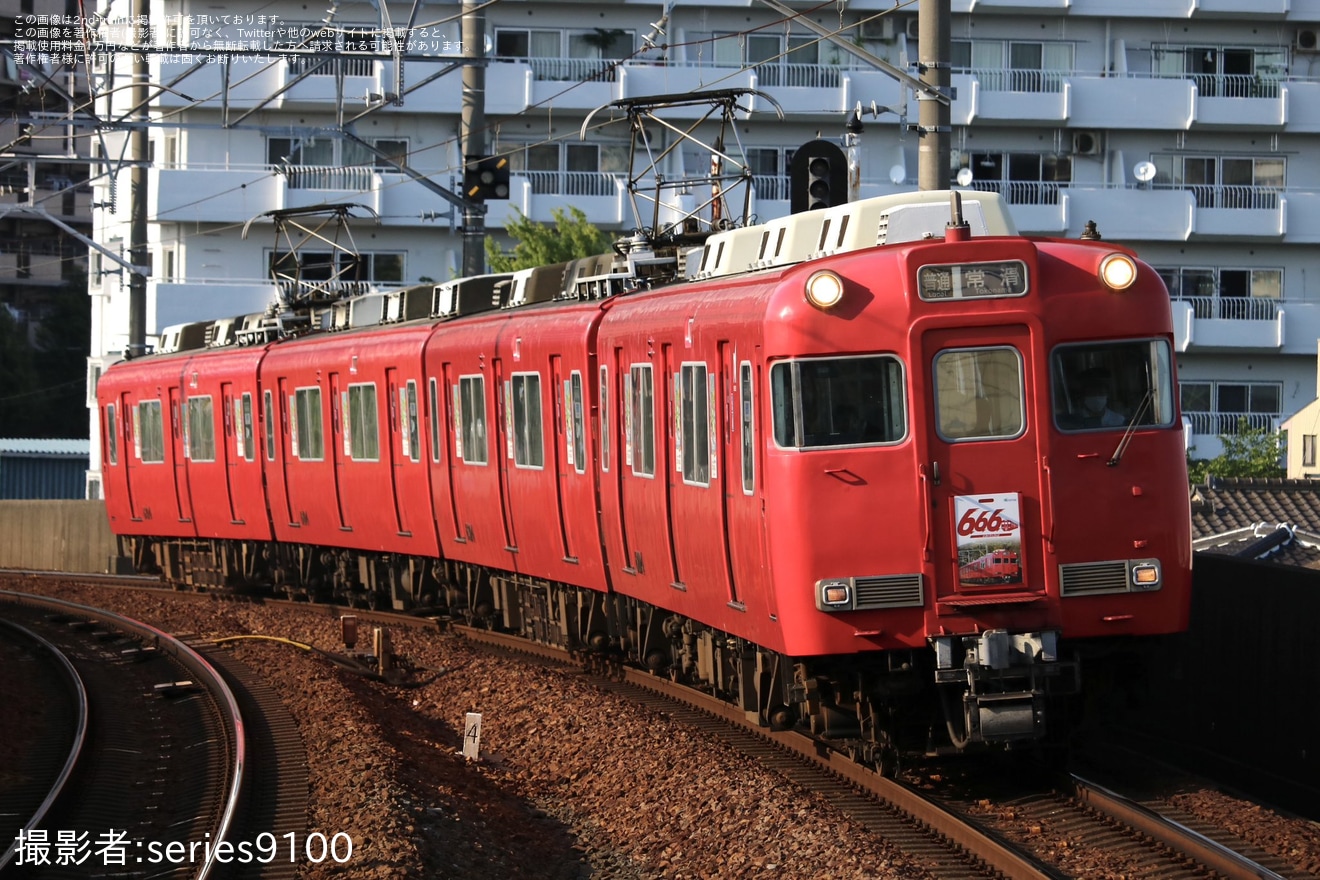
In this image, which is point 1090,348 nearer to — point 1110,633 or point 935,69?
point 1110,633

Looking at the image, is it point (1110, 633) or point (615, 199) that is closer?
point (1110, 633)

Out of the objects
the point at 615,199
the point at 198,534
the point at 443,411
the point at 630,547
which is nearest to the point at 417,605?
the point at 443,411

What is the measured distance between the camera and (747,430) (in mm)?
9844

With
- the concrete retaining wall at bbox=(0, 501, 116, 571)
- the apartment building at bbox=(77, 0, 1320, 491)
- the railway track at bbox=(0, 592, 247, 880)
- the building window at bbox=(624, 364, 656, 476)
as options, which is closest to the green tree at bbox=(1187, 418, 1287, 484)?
the apartment building at bbox=(77, 0, 1320, 491)

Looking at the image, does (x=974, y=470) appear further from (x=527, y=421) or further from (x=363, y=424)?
(x=363, y=424)

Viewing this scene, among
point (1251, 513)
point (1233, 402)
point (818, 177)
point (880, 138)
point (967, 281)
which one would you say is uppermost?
point (880, 138)

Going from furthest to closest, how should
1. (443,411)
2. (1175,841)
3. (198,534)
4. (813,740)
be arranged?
(198,534), (443,411), (813,740), (1175,841)

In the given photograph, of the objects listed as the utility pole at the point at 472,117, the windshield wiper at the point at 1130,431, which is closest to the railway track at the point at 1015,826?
the windshield wiper at the point at 1130,431

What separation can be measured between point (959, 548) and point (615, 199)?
3383 cm

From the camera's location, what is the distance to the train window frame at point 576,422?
13766mm

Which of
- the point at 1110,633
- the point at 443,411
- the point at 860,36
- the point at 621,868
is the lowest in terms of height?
the point at 621,868

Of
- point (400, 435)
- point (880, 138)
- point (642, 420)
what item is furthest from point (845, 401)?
point (880, 138)

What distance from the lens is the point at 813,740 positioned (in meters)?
10.6

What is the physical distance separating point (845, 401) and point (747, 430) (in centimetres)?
79
